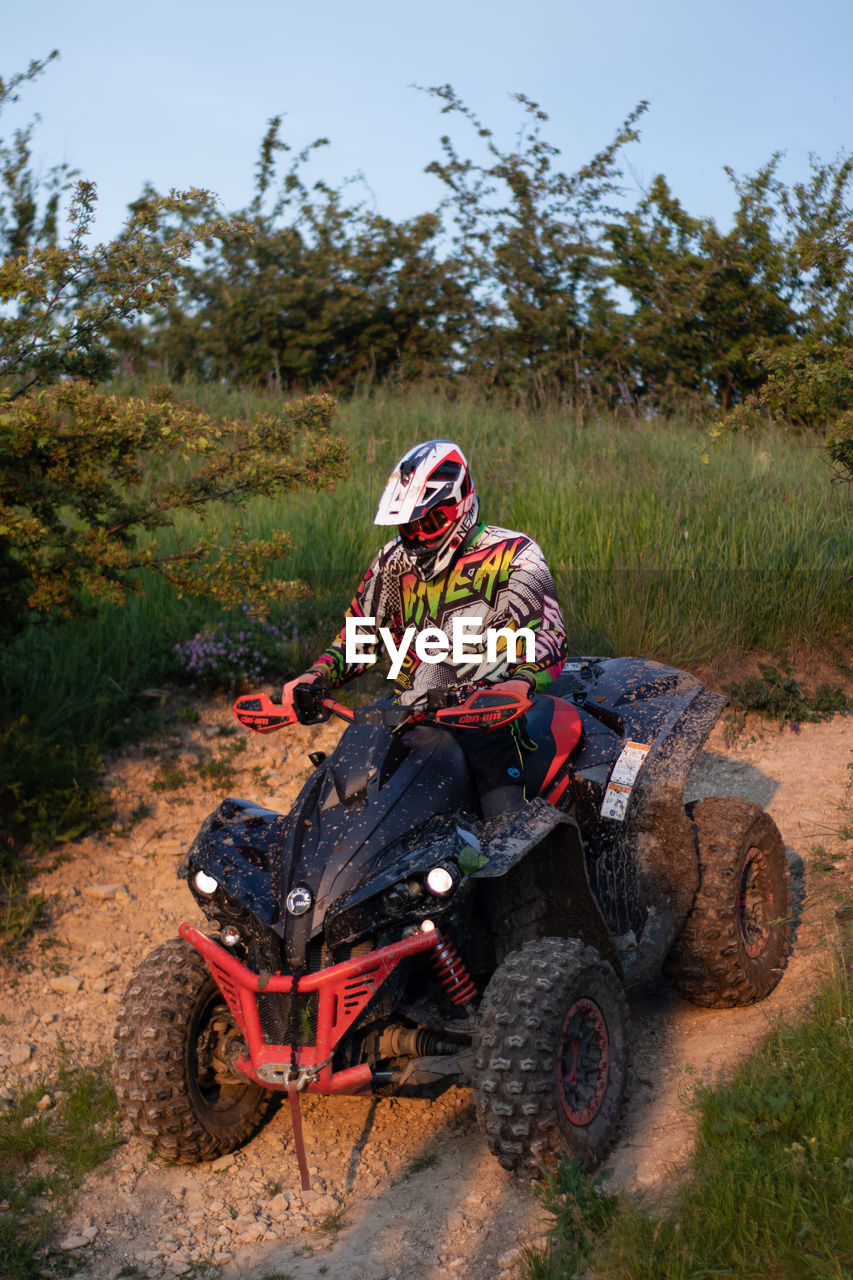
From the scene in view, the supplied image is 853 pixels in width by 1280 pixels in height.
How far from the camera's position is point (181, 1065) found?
3.90 m

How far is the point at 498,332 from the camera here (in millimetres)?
16203

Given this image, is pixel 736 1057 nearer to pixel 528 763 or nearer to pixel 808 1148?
pixel 808 1148

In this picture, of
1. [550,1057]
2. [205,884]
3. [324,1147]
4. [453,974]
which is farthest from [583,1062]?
[205,884]

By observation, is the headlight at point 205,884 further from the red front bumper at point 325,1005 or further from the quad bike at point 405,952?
the red front bumper at point 325,1005

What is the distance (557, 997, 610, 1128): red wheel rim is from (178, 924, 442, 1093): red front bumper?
1.78 feet

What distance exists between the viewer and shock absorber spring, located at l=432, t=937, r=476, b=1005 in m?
3.70

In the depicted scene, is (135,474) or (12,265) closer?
(12,265)

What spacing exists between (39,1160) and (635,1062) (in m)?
2.21

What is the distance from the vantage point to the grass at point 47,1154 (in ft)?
12.4

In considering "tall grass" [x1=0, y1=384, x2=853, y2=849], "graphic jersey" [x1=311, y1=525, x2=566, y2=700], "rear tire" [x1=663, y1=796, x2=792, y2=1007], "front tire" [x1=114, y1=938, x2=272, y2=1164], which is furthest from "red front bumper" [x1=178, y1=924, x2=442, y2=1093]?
"tall grass" [x1=0, y1=384, x2=853, y2=849]

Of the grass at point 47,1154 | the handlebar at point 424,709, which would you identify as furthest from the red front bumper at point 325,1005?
the grass at point 47,1154

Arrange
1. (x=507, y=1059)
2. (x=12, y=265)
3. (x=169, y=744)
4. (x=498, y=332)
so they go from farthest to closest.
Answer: (x=498, y=332), (x=169, y=744), (x=12, y=265), (x=507, y=1059)

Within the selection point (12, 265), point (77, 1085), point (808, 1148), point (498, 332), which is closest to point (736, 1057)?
point (808, 1148)

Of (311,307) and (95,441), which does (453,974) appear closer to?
(95,441)
